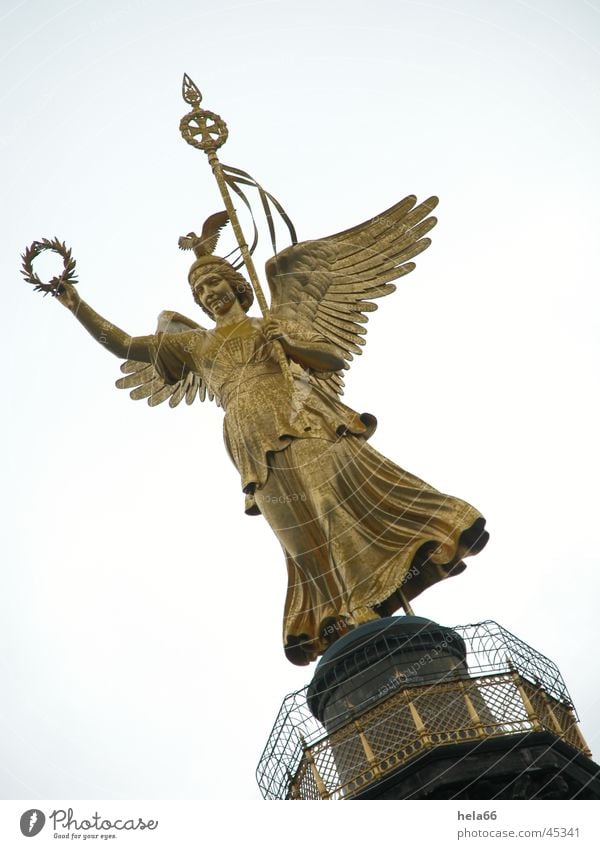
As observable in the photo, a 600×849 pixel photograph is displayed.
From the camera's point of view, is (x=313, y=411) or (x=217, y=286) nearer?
(x=313, y=411)

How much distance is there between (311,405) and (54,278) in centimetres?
263

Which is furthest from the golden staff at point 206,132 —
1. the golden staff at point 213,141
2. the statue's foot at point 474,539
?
the statue's foot at point 474,539

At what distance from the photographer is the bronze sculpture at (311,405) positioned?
10.4 m

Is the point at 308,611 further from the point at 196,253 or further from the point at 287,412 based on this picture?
the point at 196,253

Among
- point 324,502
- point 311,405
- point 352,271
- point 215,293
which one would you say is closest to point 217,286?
point 215,293

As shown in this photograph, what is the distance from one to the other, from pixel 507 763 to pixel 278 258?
5.34m

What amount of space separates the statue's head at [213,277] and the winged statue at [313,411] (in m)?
0.01

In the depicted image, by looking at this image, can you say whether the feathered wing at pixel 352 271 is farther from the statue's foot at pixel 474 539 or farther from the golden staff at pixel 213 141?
the statue's foot at pixel 474 539

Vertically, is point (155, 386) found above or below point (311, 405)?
above

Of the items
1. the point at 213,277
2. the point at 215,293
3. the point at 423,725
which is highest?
the point at 213,277

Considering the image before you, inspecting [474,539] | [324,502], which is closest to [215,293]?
[324,502]

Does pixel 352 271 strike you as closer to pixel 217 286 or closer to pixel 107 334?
pixel 217 286

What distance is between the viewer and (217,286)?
39.4ft

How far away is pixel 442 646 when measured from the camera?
379 inches
